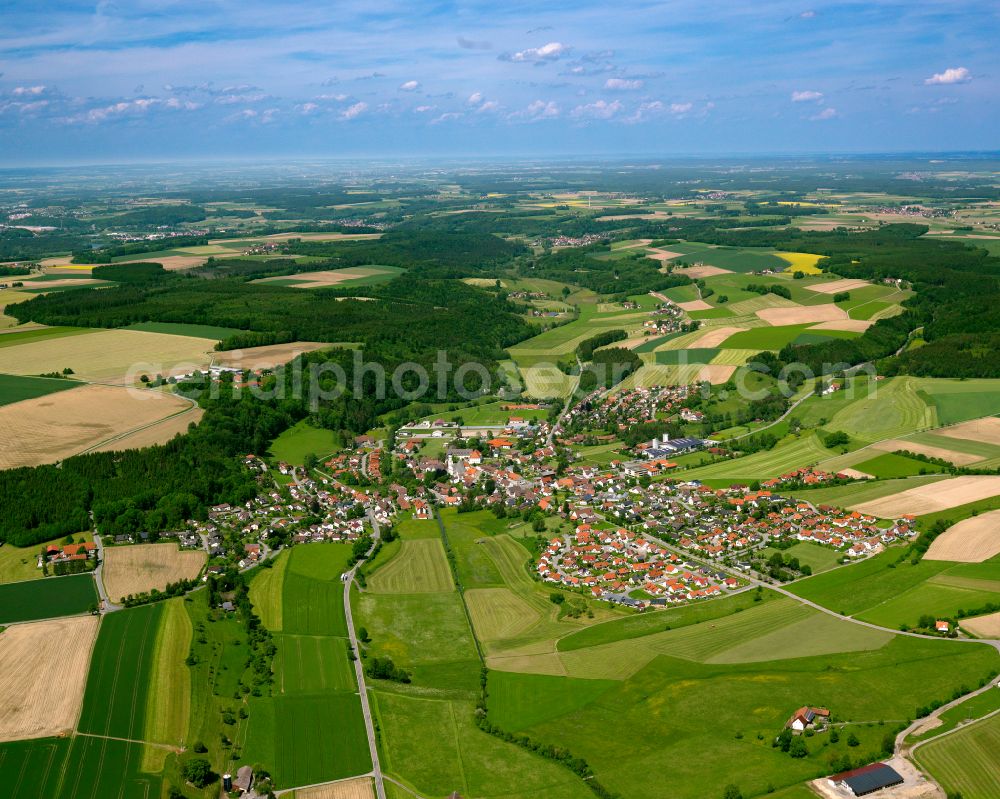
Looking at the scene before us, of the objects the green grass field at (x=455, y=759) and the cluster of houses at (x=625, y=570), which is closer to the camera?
the green grass field at (x=455, y=759)

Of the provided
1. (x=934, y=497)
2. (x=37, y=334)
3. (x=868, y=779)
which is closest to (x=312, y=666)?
(x=868, y=779)

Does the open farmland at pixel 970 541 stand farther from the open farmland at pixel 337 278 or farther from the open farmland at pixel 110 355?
the open farmland at pixel 337 278

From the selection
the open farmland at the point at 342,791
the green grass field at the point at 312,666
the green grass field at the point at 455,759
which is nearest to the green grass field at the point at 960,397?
the green grass field at the point at 455,759

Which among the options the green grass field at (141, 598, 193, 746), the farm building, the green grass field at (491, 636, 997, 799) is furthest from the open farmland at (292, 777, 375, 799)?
the farm building

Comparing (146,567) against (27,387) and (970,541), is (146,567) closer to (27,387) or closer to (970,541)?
(27,387)

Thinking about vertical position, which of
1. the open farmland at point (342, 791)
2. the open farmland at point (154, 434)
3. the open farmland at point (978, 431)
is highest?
the open farmland at point (154, 434)

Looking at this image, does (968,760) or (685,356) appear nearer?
(968,760)

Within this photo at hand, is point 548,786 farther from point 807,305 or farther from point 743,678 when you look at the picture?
point 807,305
